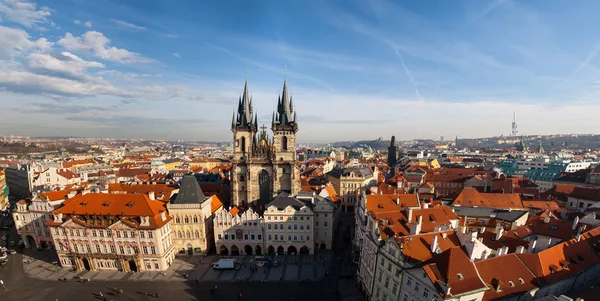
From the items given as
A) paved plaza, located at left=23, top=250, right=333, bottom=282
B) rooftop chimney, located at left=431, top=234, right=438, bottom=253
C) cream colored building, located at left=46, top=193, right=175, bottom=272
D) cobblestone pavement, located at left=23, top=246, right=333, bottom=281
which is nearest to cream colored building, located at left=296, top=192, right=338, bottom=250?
cobblestone pavement, located at left=23, top=246, right=333, bottom=281

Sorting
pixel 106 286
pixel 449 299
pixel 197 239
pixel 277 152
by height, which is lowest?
pixel 106 286

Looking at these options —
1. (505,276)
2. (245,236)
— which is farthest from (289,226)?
(505,276)

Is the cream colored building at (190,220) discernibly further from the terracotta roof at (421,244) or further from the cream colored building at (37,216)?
the terracotta roof at (421,244)

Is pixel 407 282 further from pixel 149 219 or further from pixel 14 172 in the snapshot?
pixel 14 172

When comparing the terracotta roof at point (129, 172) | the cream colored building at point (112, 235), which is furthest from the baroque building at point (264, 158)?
the terracotta roof at point (129, 172)

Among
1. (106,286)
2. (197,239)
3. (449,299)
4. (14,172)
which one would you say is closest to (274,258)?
(197,239)

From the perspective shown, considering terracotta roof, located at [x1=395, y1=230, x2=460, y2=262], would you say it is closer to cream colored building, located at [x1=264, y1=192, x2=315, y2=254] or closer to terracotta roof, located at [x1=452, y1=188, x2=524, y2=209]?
cream colored building, located at [x1=264, y1=192, x2=315, y2=254]

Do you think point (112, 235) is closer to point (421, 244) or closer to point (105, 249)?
point (105, 249)
